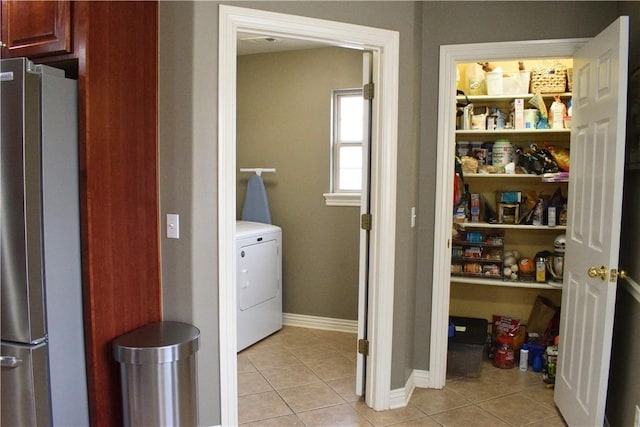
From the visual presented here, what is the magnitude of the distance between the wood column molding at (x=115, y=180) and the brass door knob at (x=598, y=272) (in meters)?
2.06

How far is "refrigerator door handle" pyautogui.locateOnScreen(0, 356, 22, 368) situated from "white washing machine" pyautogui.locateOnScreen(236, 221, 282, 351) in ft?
5.58

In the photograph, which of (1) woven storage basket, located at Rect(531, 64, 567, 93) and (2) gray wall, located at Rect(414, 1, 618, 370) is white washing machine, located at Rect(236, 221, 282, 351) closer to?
(2) gray wall, located at Rect(414, 1, 618, 370)

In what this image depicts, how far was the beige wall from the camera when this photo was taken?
3.89 metres

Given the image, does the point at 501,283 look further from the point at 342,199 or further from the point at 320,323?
the point at 320,323

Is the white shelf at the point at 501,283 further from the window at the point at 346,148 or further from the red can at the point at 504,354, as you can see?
the window at the point at 346,148

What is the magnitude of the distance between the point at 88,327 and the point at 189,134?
937 mm

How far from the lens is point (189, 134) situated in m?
2.07

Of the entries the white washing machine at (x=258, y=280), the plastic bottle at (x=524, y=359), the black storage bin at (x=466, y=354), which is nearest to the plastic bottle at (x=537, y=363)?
the plastic bottle at (x=524, y=359)

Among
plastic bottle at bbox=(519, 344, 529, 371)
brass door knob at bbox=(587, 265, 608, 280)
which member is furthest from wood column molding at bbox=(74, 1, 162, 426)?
plastic bottle at bbox=(519, 344, 529, 371)

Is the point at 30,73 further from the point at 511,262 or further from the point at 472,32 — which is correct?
the point at 511,262

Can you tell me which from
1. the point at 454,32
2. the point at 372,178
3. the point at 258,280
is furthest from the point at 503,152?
the point at 258,280

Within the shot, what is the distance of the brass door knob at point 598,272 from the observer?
2.04 meters

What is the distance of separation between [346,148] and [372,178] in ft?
4.69

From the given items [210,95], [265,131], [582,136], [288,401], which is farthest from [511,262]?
[210,95]
